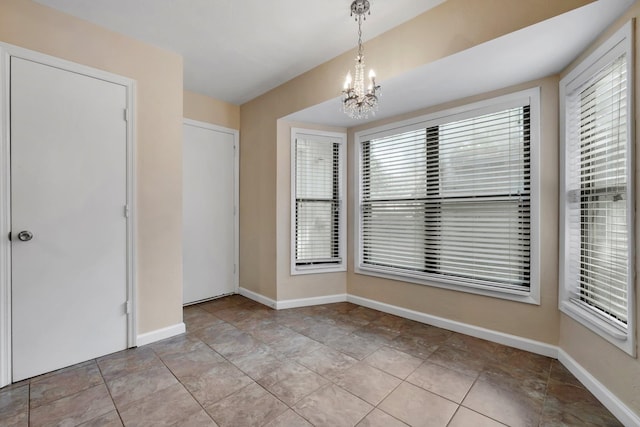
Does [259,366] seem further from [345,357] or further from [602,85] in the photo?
[602,85]

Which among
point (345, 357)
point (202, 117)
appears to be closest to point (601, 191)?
point (345, 357)

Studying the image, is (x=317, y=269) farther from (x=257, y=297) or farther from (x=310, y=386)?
(x=310, y=386)

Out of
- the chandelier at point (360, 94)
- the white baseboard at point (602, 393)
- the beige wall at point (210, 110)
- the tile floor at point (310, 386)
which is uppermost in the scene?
the beige wall at point (210, 110)

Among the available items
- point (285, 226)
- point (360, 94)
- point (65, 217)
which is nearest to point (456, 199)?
point (360, 94)

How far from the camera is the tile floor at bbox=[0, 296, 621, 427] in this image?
5.48ft

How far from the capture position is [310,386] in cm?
197

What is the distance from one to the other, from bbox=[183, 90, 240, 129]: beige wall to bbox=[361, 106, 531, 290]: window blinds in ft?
6.10

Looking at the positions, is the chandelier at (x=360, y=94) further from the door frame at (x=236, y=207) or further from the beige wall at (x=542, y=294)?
the door frame at (x=236, y=207)

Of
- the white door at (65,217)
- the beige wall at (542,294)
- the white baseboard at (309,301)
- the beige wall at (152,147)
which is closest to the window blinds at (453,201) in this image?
the beige wall at (542,294)

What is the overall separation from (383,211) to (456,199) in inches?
33.9

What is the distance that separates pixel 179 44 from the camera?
8.56 feet

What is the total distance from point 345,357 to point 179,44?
10.1 feet

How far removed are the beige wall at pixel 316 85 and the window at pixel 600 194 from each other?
576 mm

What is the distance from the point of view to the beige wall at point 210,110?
3.63 meters
